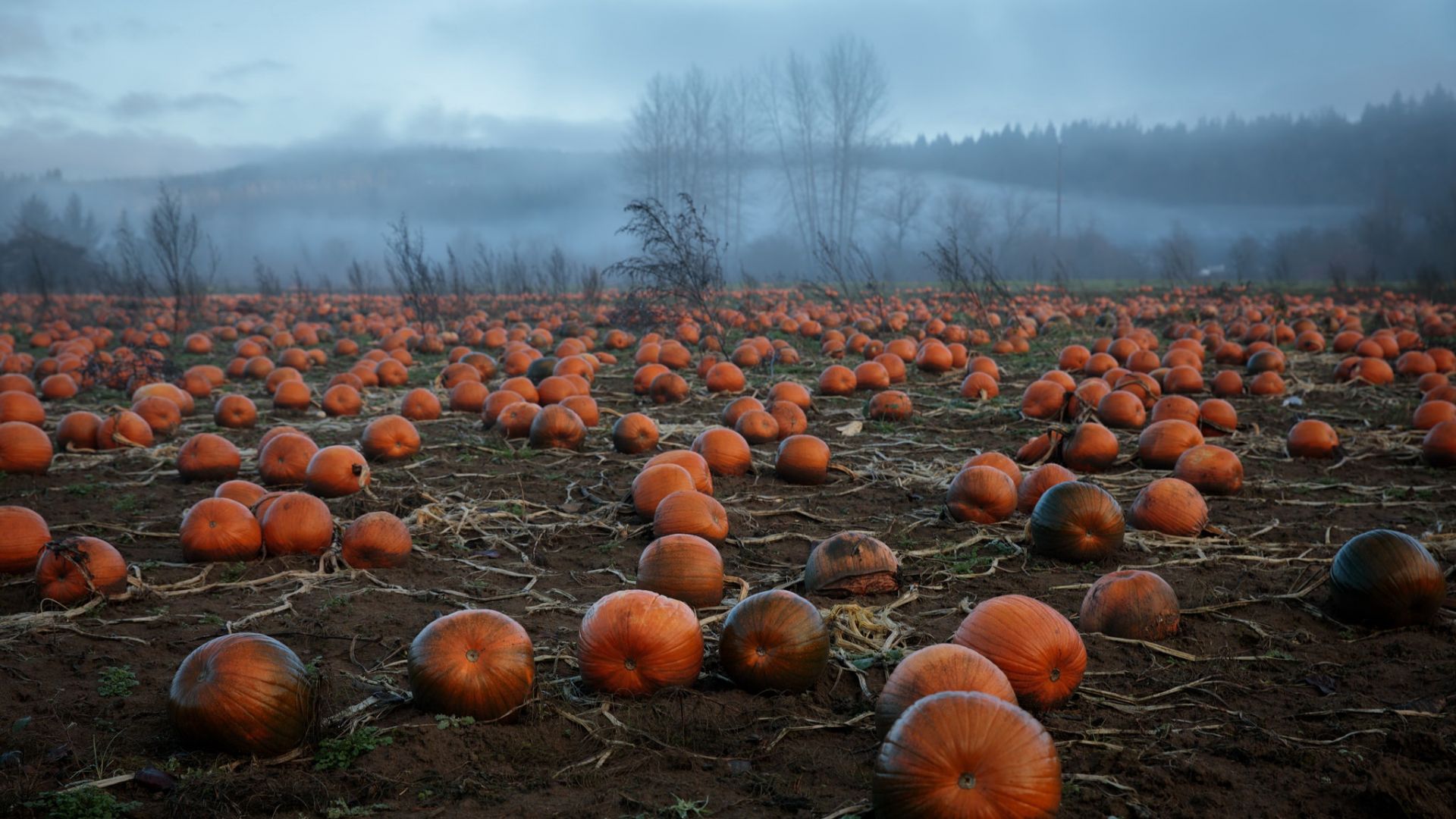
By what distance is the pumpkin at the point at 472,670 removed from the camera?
3.06m

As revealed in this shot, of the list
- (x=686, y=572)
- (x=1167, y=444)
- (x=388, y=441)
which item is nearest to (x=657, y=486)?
(x=686, y=572)

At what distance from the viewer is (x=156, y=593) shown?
4.37 meters

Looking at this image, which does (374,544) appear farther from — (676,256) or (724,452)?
(676,256)

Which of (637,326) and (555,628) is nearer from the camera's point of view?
(555,628)

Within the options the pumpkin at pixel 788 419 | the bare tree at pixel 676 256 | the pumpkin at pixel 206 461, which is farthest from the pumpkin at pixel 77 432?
the bare tree at pixel 676 256

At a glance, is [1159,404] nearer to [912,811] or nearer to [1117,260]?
[912,811]

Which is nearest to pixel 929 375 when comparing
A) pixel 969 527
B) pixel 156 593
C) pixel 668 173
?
pixel 969 527

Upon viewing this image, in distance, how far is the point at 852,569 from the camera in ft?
14.0

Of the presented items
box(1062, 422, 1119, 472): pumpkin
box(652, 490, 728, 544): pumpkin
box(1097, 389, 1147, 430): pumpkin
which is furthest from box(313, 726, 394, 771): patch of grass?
box(1097, 389, 1147, 430): pumpkin

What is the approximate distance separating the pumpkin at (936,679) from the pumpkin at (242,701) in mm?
1792

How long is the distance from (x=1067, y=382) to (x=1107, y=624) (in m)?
5.43

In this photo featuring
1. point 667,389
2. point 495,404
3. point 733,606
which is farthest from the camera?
point 667,389

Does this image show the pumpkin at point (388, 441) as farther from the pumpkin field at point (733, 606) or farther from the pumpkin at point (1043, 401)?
the pumpkin at point (1043, 401)

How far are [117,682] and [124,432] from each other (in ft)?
17.8
